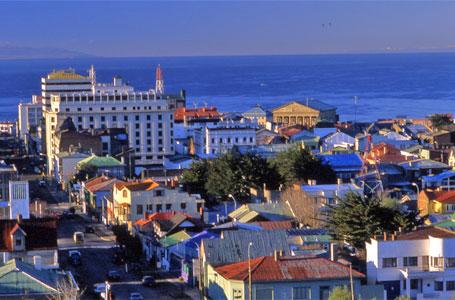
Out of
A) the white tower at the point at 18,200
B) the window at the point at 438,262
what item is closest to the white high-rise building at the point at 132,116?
the white tower at the point at 18,200

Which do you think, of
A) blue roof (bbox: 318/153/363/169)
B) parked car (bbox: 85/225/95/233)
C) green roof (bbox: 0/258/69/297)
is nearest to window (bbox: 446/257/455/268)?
green roof (bbox: 0/258/69/297)

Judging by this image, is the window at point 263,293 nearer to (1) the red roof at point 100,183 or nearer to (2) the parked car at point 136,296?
(2) the parked car at point 136,296

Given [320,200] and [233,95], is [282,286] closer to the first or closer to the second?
[320,200]

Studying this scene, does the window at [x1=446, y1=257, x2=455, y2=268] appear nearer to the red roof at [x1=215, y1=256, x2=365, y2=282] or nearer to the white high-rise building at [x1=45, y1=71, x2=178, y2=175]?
the red roof at [x1=215, y1=256, x2=365, y2=282]

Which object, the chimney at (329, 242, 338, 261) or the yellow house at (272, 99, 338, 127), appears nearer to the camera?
the chimney at (329, 242, 338, 261)

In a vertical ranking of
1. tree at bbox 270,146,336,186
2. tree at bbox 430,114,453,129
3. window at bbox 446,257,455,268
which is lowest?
window at bbox 446,257,455,268

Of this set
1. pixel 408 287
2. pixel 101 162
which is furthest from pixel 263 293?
pixel 101 162
